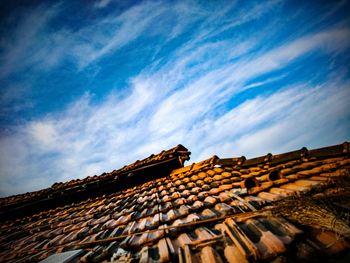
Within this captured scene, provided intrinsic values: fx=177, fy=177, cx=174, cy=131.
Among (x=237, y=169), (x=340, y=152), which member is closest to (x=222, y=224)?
(x=237, y=169)

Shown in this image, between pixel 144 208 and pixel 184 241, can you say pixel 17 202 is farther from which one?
pixel 184 241

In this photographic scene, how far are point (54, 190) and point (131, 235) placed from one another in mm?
5125

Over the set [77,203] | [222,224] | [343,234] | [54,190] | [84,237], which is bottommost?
[343,234]

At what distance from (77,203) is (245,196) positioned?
532cm

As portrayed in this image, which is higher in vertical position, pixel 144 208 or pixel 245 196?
pixel 144 208

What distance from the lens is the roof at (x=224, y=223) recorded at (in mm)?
1567

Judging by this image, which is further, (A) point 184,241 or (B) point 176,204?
(B) point 176,204

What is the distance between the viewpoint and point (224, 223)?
2.08 m

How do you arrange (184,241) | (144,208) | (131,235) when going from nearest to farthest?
(184,241) → (131,235) → (144,208)

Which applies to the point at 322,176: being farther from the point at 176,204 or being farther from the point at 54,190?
the point at 54,190

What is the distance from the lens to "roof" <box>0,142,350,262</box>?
1567 mm

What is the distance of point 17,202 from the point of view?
6.14m

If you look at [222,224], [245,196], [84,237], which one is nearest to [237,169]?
[245,196]

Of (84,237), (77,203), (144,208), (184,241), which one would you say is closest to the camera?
(184,241)
